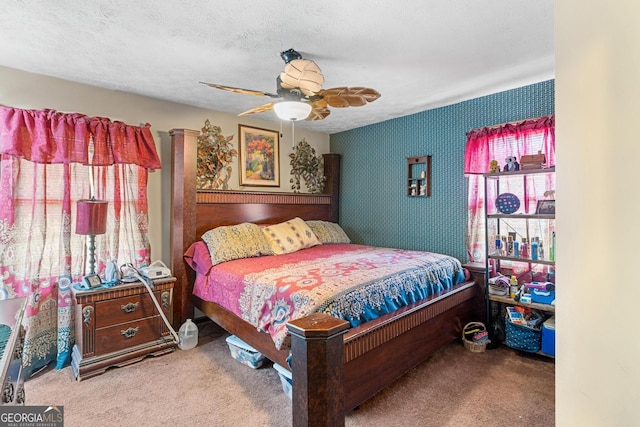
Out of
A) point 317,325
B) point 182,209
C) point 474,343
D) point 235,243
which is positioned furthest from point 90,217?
point 474,343

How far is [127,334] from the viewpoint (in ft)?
8.59

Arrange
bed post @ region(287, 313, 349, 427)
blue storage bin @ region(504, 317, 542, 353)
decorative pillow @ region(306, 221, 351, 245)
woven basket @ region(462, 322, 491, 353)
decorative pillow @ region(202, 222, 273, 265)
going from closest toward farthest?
bed post @ region(287, 313, 349, 427), blue storage bin @ region(504, 317, 542, 353), woven basket @ region(462, 322, 491, 353), decorative pillow @ region(202, 222, 273, 265), decorative pillow @ region(306, 221, 351, 245)

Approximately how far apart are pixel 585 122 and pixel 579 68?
133 mm

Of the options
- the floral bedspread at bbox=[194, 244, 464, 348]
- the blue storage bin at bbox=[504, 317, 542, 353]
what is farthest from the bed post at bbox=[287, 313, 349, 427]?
the blue storage bin at bbox=[504, 317, 542, 353]

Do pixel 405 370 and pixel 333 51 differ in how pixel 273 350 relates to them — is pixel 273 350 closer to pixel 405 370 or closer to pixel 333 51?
pixel 405 370

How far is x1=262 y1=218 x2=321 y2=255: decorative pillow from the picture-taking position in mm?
3497

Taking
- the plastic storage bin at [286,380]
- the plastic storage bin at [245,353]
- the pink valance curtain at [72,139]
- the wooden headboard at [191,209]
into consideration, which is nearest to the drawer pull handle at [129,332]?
the wooden headboard at [191,209]

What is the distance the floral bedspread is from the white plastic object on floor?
0.98 ft

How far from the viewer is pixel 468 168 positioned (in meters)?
3.29

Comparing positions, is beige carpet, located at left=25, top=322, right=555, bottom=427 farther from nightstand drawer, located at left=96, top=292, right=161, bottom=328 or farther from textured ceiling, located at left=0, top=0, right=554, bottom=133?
textured ceiling, located at left=0, top=0, right=554, bottom=133

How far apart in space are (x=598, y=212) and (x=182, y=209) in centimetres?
325

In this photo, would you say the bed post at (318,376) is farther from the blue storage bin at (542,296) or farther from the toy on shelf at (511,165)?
the toy on shelf at (511,165)

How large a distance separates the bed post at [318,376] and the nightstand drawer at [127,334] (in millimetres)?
2148

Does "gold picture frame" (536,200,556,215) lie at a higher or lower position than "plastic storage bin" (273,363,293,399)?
higher
